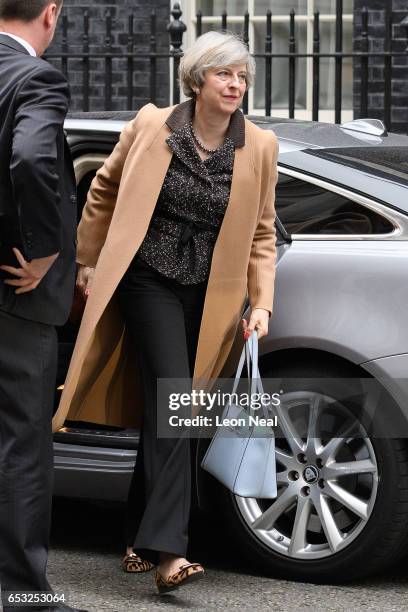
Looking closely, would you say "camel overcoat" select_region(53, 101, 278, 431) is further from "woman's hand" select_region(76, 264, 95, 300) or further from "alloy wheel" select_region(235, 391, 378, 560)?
"alloy wheel" select_region(235, 391, 378, 560)

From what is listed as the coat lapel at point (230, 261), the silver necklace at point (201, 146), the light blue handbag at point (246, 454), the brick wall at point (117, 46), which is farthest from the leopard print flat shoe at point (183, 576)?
the brick wall at point (117, 46)

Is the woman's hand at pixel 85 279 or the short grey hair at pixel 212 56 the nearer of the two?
the short grey hair at pixel 212 56

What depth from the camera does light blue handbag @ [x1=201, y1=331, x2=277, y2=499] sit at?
178 inches

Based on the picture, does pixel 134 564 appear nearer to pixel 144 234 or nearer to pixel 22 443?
pixel 22 443

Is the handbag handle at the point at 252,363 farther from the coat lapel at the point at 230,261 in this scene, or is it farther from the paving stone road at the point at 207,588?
the paving stone road at the point at 207,588

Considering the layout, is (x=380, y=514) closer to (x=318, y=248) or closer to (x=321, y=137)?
(x=318, y=248)

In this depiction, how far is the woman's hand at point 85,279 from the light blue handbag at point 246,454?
0.60 metres

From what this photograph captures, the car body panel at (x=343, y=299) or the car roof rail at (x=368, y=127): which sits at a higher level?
the car roof rail at (x=368, y=127)

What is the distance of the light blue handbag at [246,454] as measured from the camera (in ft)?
14.9

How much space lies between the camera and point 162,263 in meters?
4.62

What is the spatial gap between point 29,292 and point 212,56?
1.06 m

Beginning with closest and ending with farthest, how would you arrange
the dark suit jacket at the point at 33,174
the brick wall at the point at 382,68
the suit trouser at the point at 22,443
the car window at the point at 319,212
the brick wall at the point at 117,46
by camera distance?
the dark suit jacket at the point at 33,174 → the suit trouser at the point at 22,443 → the car window at the point at 319,212 → the brick wall at the point at 382,68 → the brick wall at the point at 117,46

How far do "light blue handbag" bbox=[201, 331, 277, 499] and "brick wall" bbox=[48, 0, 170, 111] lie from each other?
22.1 feet

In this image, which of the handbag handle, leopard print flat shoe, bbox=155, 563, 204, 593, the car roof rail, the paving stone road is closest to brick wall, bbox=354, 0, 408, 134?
the car roof rail
